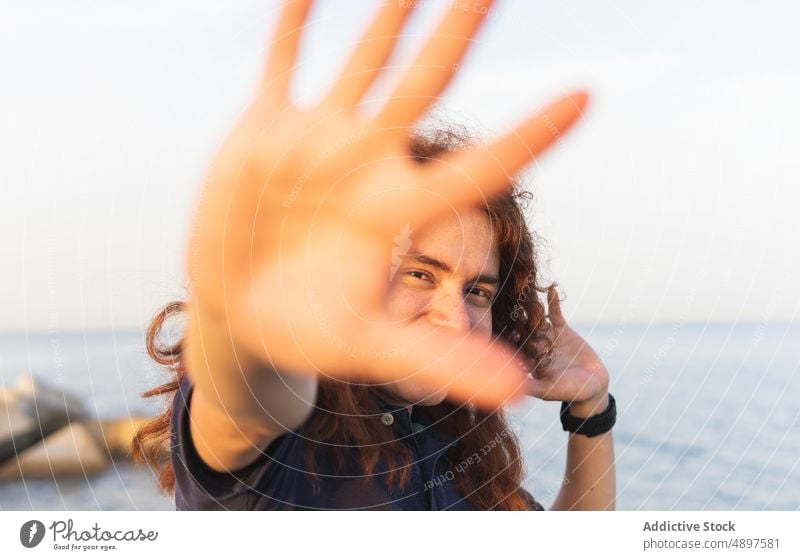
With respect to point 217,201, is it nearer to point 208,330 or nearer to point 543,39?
point 208,330

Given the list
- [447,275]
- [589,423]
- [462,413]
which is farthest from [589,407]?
[447,275]

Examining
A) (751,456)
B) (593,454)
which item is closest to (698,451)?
(751,456)

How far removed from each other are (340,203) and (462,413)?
0.28 meters

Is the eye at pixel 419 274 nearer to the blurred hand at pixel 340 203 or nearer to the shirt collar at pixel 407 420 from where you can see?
the blurred hand at pixel 340 203

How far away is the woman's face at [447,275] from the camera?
2.50ft

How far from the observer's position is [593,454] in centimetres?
89

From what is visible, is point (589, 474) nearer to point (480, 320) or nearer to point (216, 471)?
point (480, 320)

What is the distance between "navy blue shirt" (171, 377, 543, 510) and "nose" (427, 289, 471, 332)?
0.35ft

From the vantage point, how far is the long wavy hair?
79cm
